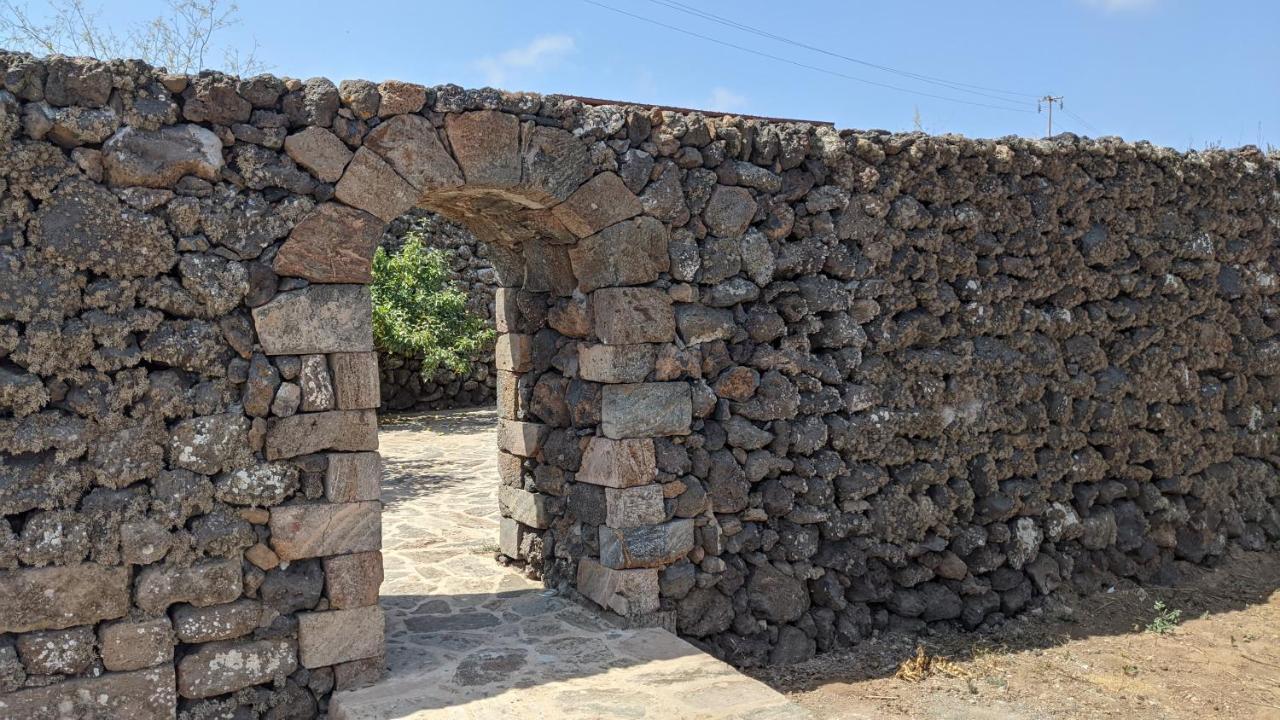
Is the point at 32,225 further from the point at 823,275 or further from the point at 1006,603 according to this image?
the point at 1006,603

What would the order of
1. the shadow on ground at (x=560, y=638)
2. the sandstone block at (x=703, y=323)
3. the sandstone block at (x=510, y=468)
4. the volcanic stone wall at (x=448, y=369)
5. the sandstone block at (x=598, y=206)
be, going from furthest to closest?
the volcanic stone wall at (x=448, y=369), the sandstone block at (x=510, y=468), the sandstone block at (x=703, y=323), the sandstone block at (x=598, y=206), the shadow on ground at (x=560, y=638)

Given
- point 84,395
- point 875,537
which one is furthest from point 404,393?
point 84,395

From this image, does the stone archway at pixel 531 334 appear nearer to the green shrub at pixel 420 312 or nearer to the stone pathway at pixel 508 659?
the stone pathway at pixel 508 659

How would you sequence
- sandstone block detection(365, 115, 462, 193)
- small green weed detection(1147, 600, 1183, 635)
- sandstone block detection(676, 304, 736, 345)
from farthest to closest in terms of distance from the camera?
small green weed detection(1147, 600, 1183, 635)
sandstone block detection(676, 304, 736, 345)
sandstone block detection(365, 115, 462, 193)

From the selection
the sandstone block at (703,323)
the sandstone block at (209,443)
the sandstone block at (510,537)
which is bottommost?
the sandstone block at (510,537)

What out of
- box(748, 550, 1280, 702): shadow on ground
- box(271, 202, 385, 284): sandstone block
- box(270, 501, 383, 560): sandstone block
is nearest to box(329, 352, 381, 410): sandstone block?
box(271, 202, 385, 284): sandstone block

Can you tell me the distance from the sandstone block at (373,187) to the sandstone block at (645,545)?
203 centimetres

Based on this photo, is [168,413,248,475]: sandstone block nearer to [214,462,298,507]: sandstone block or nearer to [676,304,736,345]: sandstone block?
[214,462,298,507]: sandstone block

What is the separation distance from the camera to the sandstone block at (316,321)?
4.27 m

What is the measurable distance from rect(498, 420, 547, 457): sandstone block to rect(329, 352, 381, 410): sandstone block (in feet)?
5.22

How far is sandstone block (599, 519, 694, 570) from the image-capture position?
17.3ft

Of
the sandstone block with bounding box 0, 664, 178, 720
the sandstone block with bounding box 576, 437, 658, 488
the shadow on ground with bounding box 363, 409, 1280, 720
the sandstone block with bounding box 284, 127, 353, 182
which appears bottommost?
the shadow on ground with bounding box 363, 409, 1280, 720

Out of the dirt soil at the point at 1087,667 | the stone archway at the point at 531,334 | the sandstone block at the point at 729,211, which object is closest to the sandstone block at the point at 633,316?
the stone archway at the point at 531,334

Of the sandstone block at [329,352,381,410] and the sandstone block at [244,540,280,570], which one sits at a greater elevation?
the sandstone block at [329,352,381,410]
